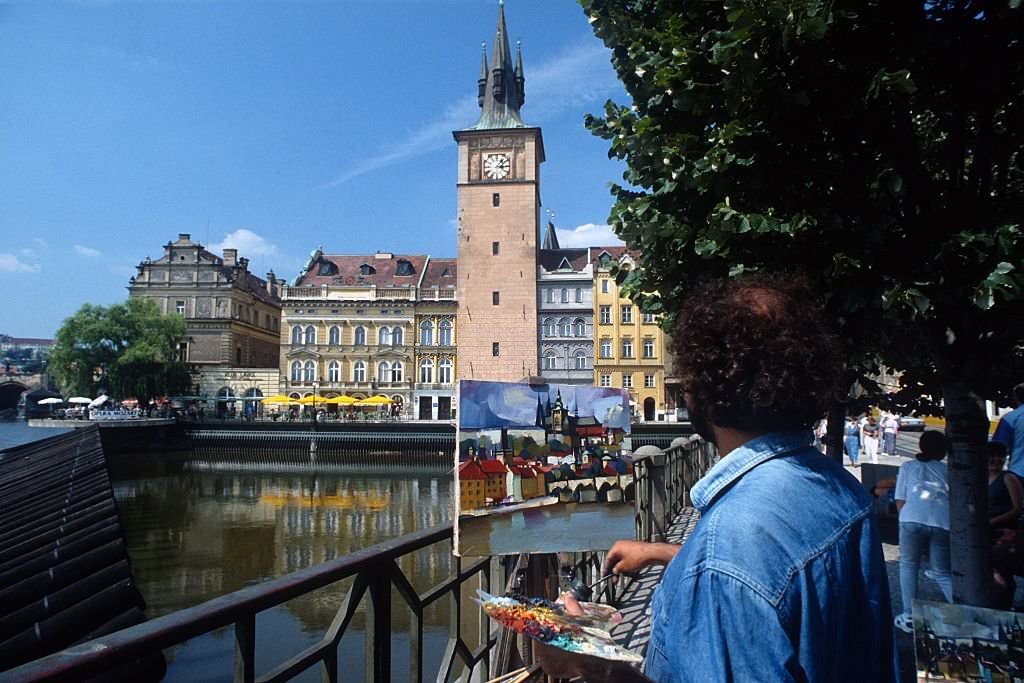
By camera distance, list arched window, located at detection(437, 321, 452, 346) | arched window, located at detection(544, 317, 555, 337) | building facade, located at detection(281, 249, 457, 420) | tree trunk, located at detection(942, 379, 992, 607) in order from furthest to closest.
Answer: arched window, located at detection(437, 321, 452, 346) < building facade, located at detection(281, 249, 457, 420) < arched window, located at detection(544, 317, 555, 337) < tree trunk, located at detection(942, 379, 992, 607)

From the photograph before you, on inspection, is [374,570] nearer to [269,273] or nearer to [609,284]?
[609,284]

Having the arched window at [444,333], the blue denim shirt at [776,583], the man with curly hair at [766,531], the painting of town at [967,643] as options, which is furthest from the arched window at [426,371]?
the blue denim shirt at [776,583]

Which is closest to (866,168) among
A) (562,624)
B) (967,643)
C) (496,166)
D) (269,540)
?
(967,643)

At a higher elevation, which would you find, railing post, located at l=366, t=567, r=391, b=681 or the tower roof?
the tower roof

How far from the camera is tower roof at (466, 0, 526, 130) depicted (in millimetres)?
49500

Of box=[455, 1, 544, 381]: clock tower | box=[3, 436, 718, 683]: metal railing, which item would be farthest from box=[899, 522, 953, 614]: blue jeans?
box=[455, 1, 544, 381]: clock tower

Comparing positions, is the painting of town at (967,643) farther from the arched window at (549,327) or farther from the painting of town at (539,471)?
the arched window at (549,327)

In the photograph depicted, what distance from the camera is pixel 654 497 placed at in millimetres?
8266

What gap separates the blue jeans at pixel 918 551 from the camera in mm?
5461

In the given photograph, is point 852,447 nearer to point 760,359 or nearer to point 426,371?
point 760,359

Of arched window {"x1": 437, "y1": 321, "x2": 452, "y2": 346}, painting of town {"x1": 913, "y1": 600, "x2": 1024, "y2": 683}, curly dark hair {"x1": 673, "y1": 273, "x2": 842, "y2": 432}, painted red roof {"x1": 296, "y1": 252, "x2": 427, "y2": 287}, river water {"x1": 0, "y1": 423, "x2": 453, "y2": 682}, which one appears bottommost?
river water {"x1": 0, "y1": 423, "x2": 453, "y2": 682}

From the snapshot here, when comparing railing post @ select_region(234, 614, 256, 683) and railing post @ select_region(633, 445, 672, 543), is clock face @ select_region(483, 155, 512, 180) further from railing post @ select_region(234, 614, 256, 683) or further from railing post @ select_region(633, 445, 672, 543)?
railing post @ select_region(234, 614, 256, 683)

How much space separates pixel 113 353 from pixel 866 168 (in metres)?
50.3

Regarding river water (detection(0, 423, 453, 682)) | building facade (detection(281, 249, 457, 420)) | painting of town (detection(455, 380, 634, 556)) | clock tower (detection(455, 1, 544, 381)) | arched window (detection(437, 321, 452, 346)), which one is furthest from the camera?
arched window (detection(437, 321, 452, 346))
